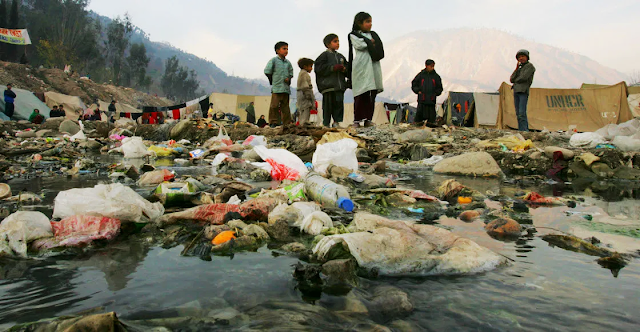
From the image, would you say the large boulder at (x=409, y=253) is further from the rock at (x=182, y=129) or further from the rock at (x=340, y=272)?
the rock at (x=182, y=129)

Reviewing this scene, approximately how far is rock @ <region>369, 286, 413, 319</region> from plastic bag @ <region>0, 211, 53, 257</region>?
1602 millimetres

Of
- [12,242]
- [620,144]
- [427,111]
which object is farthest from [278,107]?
[12,242]

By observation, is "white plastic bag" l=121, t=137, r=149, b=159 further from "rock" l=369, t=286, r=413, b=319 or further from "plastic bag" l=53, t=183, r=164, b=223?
"rock" l=369, t=286, r=413, b=319

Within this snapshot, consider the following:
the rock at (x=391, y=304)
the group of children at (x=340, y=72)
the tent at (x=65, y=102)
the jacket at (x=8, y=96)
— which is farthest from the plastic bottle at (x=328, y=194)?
the tent at (x=65, y=102)

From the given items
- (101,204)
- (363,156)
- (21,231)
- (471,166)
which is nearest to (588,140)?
(471,166)

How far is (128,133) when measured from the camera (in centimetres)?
1112

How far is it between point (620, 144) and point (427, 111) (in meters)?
4.18

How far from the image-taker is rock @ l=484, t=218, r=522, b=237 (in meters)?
2.27

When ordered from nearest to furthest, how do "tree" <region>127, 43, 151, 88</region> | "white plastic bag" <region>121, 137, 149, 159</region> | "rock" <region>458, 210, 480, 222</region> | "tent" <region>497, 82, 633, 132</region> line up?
"rock" <region>458, 210, 480, 222</region>, "white plastic bag" <region>121, 137, 149, 159</region>, "tent" <region>497, 82, 633, 132</region>, "tree" <region>127, 43, 151, 88</region>

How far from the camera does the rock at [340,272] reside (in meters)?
1.53

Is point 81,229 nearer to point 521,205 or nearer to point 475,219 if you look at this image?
point 475,219

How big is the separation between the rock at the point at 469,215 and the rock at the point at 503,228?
0.87ft

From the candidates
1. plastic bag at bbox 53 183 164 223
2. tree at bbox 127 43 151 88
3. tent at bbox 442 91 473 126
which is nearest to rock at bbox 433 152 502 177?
plastic bag at bbox 53 183 164 223

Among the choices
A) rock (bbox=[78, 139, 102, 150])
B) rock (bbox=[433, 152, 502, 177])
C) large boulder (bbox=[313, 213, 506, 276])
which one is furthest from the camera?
rock (bbox=[78, 139, 102, 150])
